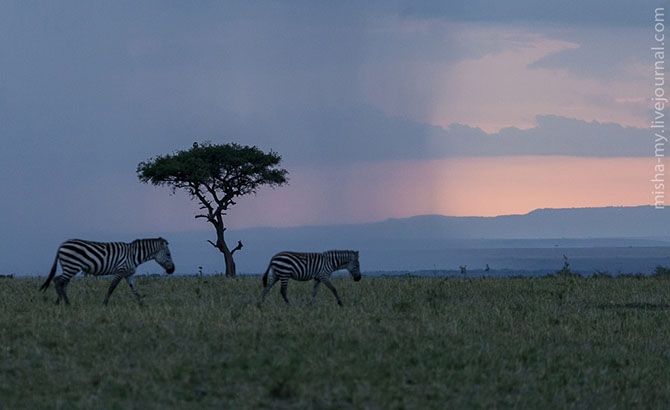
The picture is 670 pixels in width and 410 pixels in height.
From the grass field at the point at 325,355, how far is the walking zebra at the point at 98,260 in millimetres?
851

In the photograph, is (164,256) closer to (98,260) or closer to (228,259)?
(98,260)

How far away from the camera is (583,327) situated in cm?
2084

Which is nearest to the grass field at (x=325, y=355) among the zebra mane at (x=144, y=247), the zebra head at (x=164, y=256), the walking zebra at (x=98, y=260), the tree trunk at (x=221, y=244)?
the walking zebra at (x=98, y=260)

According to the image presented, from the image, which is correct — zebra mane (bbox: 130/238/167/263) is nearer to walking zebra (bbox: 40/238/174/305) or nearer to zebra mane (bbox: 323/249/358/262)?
walking zebra (bbox: 40/238/174/305)

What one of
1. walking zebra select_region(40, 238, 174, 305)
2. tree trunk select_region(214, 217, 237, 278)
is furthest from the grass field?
tree trunk select_region(214, 217, 237, 278)

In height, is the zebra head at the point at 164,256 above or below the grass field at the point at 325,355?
above

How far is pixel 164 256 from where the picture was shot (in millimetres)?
24531

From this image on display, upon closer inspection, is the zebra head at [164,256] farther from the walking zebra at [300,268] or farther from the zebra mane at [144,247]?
the walking zebra at [300,268]

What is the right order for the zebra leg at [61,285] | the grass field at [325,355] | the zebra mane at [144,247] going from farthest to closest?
the zebra mane at [144,247] < the zebra leg at [61,285] < the grass field at [325,355]

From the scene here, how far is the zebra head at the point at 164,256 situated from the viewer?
2433 cm

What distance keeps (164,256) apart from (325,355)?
1086 centimetres

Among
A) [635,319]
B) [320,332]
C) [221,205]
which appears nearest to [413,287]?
[635,319]

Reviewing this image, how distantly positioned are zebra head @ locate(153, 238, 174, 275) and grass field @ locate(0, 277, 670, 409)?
1046mm

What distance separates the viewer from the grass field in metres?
13.0
